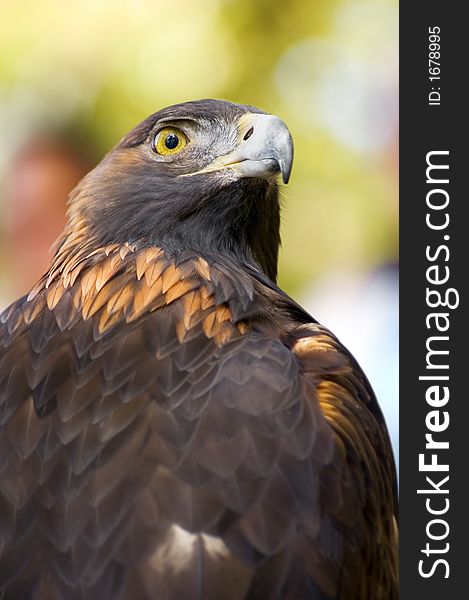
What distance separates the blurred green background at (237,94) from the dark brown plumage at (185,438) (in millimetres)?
2001

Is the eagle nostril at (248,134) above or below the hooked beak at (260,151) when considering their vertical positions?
above

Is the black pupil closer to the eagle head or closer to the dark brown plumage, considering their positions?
the eagle head

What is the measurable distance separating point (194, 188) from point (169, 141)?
17 centimetres

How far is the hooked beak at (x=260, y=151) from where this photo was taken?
2475 mm

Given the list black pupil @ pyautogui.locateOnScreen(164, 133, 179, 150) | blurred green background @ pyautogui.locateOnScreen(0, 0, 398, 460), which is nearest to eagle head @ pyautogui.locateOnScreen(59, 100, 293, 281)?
black pupil @ pyautogui.locateOnScreen(164, 133, 179, 150)

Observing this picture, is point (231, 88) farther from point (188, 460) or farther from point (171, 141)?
point (188, 460)

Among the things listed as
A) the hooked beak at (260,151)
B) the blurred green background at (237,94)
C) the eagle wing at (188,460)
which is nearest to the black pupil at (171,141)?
the hooked beak at (260,151)

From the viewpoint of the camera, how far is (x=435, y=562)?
2.73 m

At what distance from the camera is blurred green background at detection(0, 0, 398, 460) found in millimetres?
4520

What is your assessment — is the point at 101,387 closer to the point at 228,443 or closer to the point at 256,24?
the point at 228,443

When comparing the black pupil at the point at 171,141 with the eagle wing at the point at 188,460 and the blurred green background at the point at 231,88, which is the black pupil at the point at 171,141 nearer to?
the eagle wing at the point at 188,460

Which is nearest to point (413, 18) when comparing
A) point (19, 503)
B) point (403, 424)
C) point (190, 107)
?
point (190, 107)

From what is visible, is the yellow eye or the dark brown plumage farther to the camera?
the yellow eye

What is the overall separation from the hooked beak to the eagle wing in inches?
12.6
